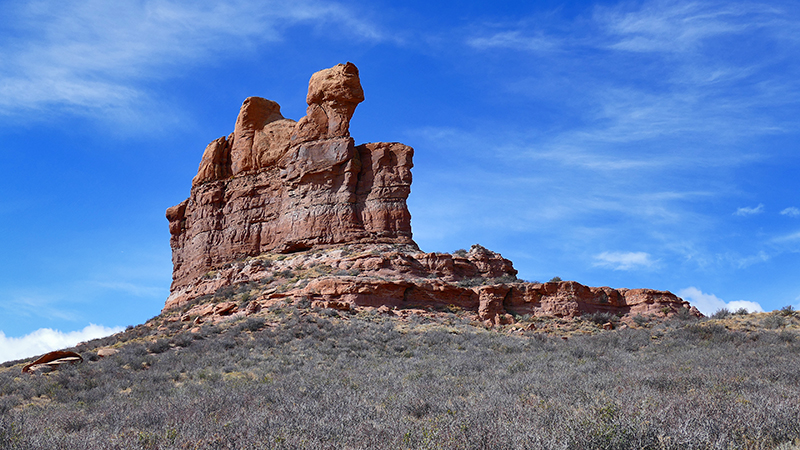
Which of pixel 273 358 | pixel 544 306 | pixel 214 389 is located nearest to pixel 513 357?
pixel 273 358

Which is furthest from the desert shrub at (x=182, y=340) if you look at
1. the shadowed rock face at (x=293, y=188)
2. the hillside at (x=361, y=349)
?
the shadowed rock face at (x=293, y=188)

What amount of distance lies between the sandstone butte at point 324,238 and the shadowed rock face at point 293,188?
0.32ft

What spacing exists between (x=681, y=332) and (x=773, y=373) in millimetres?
10611

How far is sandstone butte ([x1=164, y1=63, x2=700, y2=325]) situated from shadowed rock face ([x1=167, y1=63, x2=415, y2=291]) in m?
0.10

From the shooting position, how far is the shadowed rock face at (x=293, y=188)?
38.0 metres

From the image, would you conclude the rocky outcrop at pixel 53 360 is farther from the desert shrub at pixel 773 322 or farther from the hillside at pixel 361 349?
the desert shrub at pixel 773 322

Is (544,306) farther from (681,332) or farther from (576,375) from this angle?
(576,375)

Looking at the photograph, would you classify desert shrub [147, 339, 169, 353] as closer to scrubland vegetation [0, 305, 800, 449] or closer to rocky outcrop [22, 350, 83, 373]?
scrubland vegetation [0, 305, 800, 449]

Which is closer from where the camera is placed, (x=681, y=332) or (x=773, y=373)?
(x=773, y=373)

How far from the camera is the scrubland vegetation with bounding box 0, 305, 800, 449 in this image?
565cm

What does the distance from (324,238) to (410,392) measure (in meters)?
29.1

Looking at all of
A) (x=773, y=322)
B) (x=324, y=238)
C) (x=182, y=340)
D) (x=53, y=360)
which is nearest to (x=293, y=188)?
(x=324, y=238)

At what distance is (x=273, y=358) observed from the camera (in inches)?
621

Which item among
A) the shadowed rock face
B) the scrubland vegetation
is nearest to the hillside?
the scrubland vegetation
